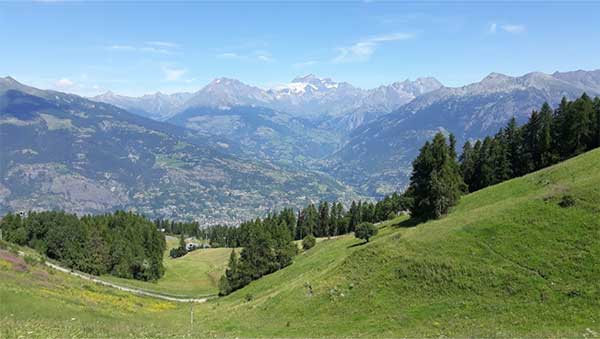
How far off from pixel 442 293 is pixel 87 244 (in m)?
96.1

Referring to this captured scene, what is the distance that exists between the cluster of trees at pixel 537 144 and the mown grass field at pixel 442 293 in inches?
1440

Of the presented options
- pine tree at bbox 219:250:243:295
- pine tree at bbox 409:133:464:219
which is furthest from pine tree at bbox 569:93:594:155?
pine tree at bbox 219:250:243:295

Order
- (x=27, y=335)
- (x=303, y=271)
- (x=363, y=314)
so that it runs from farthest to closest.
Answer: (x=303, y=271) < (x=363, y=314) < (x=27, y=335)

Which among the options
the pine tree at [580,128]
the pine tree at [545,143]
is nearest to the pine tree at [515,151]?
the pine tree at [545,143]

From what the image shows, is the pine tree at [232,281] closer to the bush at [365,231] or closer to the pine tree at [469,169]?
the bush at [365,231]

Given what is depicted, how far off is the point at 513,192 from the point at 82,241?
338ft

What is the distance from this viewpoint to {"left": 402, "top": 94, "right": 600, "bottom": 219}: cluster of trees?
74.1 meters

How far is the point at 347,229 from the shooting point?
166250 mm

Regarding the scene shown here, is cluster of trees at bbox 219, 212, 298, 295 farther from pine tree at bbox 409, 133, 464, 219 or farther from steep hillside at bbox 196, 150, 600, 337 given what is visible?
steep hillside at bbox 196, 150, 600, 337

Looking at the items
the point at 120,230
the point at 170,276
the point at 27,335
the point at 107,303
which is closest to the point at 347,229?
the point at 170,276

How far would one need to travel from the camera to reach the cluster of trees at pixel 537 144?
88250 mm

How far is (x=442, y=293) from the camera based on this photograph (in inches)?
1587

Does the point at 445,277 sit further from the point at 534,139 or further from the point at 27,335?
the point at 534,139

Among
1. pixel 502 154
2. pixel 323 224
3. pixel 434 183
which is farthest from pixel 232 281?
pixel 323 224
